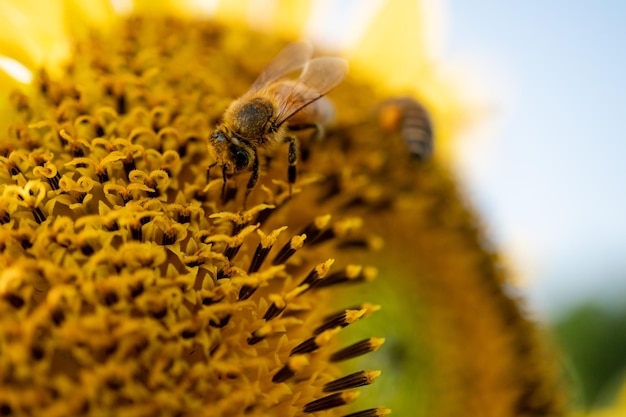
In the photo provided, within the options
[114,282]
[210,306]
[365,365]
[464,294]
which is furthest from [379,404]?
[114,282]

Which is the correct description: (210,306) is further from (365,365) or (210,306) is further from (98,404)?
(365,365)

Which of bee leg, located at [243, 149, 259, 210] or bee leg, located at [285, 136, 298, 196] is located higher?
bee leg, located at [285, 136, 298, 196]

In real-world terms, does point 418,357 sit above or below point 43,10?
below

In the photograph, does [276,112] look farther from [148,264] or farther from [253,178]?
[148,264]

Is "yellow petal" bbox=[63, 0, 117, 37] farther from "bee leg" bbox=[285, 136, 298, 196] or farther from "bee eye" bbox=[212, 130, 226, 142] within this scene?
"bee leg" bbox=[285, 136, 298, 196]

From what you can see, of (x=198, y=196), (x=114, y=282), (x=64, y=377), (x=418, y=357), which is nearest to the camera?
(x=64, y=377)

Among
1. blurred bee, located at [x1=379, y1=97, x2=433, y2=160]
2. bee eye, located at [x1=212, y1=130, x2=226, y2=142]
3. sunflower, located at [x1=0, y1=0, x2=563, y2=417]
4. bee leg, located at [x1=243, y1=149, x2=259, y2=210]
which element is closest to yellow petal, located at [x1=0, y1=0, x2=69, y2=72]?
sunflower, located at [x1=0, y1=0, x2=563, y2=417]
